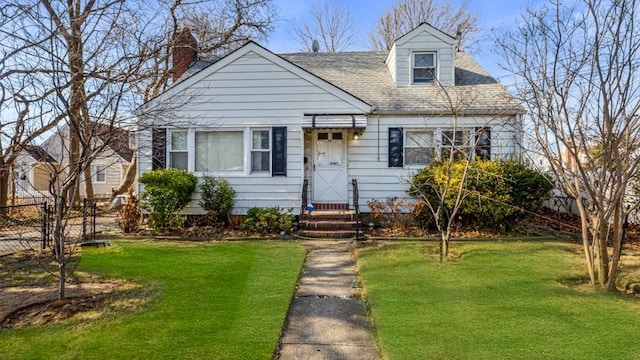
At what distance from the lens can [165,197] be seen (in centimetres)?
944

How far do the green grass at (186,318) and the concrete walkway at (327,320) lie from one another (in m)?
0.17

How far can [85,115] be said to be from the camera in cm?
563

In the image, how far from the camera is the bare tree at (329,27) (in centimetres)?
2612

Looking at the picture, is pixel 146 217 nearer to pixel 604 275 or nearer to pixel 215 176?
pixel 215 176

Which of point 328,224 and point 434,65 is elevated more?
point 434,65

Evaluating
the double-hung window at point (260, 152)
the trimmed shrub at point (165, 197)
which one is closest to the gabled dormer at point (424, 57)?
the double-hung window at point (260, 152)

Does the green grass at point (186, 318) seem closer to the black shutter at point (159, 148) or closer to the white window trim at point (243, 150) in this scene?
the white window trim at point (243, 150)

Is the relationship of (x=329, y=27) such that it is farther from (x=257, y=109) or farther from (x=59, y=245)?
(x=59, y=245)

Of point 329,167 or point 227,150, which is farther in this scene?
point 329,167

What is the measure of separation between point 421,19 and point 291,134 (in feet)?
61.5

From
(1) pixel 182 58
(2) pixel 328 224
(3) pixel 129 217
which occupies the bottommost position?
(2) pixel 328 224

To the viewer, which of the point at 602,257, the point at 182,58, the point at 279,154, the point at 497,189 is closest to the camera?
the point at 602,257

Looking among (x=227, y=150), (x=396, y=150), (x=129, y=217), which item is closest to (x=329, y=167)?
(x=396, y=150)

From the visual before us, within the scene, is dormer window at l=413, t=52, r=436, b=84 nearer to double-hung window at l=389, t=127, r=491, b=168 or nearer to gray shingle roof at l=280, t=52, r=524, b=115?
gray shingle roof at l=280, t=52, r=524, b=115
